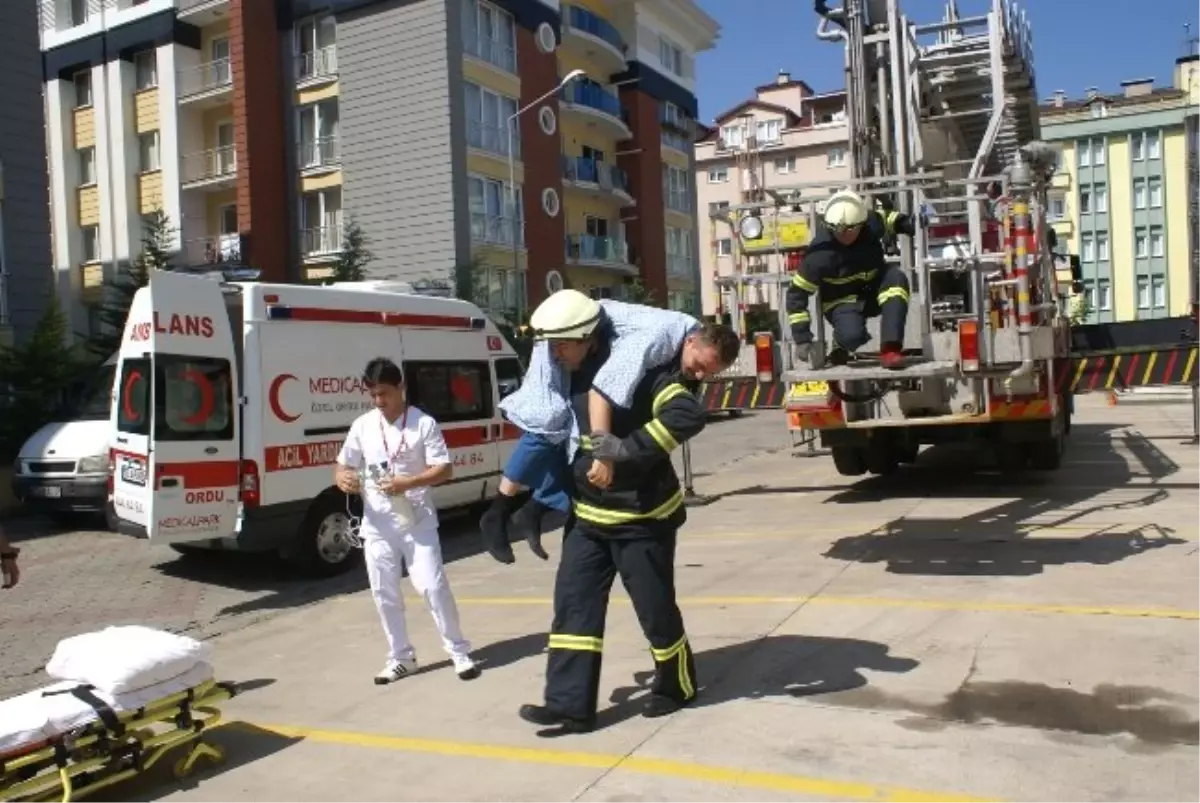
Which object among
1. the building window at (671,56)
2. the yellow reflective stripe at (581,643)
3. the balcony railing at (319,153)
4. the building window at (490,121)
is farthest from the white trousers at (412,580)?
the building window at (671,56)

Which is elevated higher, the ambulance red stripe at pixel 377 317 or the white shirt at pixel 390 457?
the ambulance red stripe at pixel 377 317

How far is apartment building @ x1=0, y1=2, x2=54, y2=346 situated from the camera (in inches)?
703

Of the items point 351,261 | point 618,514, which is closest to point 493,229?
point 351,261

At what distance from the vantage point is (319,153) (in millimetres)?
31047

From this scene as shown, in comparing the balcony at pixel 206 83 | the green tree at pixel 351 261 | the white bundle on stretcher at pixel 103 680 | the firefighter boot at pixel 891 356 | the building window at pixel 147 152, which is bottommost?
the white bundle on stretcher at pixel 103 680

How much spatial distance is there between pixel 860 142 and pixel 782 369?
7.50 feet

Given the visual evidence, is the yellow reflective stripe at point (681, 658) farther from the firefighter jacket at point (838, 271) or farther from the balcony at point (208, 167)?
the balcony at point (208, 167)

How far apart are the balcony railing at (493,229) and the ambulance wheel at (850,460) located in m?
18.9

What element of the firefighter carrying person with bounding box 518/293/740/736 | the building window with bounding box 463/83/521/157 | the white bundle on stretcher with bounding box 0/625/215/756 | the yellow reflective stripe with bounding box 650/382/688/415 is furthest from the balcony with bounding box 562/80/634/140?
the white bundle on stretcher with bounding box 0/625/215/756

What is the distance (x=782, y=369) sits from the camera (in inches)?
343

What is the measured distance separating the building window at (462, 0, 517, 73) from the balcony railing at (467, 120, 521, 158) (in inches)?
72.7

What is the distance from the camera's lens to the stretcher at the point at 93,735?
4.04 m

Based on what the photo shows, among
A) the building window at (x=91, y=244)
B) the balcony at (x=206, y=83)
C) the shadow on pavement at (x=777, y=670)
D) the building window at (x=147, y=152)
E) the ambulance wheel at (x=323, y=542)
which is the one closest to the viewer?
the shadow on pavement at (x=777, y=670)

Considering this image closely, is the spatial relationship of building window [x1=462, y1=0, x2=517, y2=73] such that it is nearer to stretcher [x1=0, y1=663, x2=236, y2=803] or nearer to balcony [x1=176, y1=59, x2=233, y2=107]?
balcony [x1=176, y1=59, x2=233, y2=107]
